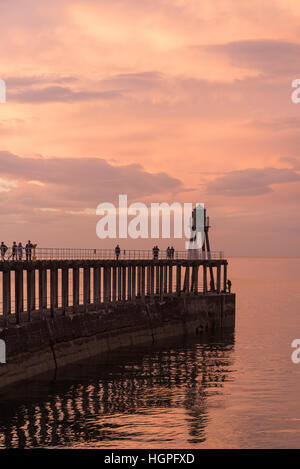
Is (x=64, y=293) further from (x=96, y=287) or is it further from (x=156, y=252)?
(x=156, y=252)

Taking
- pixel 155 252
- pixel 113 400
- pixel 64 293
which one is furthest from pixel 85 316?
pixel 155 252

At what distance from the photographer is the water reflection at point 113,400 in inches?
1471

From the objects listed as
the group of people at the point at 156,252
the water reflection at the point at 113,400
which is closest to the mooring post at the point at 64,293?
the water reflection at the point at 113,400

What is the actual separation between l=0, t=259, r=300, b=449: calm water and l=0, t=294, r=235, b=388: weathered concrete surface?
63.7 inches

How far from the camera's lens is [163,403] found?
44469 millimetres

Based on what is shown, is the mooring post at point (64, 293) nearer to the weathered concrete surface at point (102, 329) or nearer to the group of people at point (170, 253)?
the weathered concrete surface at point (102, 329)

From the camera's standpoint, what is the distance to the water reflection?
3738cm

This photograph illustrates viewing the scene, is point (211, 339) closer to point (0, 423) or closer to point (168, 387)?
point (168, 387)

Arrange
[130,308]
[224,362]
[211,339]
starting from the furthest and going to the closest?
[211,339]
[130,308]
[224,362]

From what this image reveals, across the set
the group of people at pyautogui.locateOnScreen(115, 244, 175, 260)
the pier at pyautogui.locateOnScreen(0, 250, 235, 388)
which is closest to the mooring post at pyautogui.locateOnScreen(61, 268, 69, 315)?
the pier at pyautogui.locateOnScreen(0, 250, 235, 388)

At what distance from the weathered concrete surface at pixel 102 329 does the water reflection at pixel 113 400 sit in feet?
4.75

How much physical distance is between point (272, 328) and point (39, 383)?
4993 cm
